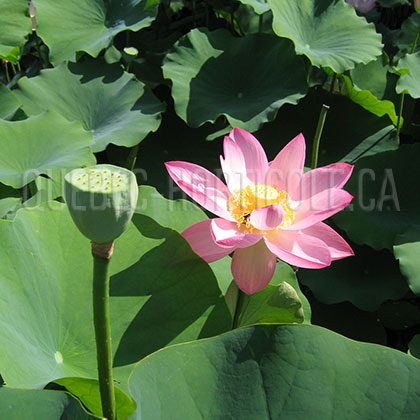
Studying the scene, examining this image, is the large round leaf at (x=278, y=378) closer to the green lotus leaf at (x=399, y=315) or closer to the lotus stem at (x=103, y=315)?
the lotus stem at (x=103, y=315)

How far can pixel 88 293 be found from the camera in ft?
3.29

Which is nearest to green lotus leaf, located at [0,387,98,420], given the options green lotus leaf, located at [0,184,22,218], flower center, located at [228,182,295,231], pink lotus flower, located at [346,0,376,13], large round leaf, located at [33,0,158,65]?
flower center, located at [228,182,295,231]

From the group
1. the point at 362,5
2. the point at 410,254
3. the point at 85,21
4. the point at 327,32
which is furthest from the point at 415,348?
the point at 362,5

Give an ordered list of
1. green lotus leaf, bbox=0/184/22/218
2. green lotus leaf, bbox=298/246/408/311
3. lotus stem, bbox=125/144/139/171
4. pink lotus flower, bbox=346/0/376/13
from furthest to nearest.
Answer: pink lotus flower, bbox=346/0/376/13, lotus stem, bbox=125/144/139/171, green lotus leaf, bbox=298/246/408/311, green lotus leaf, bbox=0/184/22/218

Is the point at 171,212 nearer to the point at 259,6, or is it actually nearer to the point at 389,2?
the point at 259,6

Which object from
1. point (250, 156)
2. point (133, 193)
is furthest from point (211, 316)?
point (133, 193)

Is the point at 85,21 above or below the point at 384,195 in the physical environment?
above

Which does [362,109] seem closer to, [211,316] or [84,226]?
[211,316]

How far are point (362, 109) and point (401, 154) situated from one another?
0.28 meters

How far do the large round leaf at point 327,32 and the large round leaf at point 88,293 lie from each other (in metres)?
1.00

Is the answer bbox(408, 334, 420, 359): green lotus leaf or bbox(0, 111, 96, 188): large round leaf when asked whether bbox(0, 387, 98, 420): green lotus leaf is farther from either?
bbox(408, 334, 420, 359): green lotus leaf

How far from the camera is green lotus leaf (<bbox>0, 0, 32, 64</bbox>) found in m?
1.86

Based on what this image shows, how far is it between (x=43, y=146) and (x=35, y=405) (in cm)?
89

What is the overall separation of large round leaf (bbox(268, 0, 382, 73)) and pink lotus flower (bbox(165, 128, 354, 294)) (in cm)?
78
